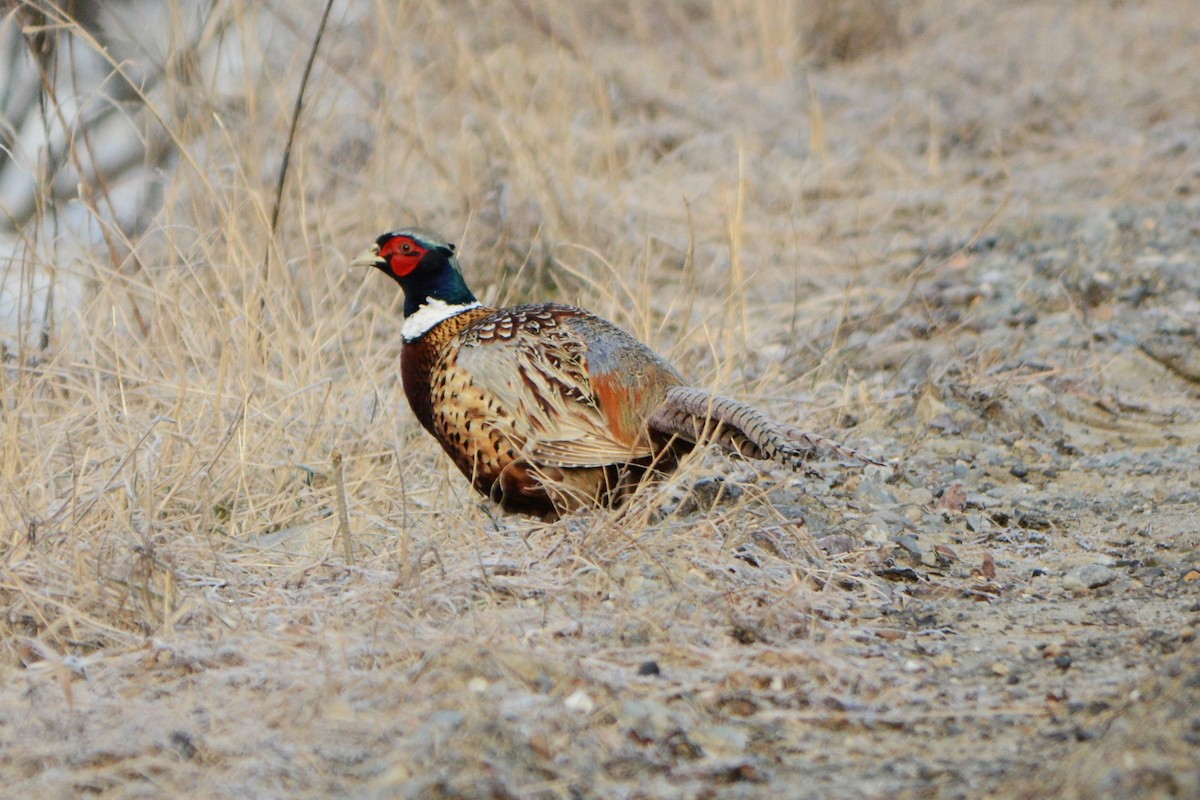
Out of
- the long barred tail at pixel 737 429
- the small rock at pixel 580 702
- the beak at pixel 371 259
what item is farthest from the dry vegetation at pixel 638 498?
the beak at pixel 371 259

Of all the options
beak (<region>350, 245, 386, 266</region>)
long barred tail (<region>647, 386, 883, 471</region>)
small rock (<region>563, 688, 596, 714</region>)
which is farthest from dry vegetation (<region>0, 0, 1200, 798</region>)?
beak (<region>350, 245, 386, 266</region>)

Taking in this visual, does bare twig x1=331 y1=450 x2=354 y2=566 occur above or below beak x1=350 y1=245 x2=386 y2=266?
below

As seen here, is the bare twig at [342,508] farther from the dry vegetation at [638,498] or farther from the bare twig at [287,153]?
the bare twig at [287,153]

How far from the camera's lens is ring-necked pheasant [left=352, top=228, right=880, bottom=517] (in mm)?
3453

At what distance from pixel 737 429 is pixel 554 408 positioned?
0.47 m

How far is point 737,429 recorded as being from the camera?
10.8ft

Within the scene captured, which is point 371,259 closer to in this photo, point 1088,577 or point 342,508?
point 342,508

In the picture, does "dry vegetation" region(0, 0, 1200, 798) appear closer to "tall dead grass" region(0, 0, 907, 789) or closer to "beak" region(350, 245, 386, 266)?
"tall dead grass" region(0, 0, 907, 789)

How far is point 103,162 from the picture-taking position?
6.52m

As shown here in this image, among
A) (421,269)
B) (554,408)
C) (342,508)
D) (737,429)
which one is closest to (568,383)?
(554,408)

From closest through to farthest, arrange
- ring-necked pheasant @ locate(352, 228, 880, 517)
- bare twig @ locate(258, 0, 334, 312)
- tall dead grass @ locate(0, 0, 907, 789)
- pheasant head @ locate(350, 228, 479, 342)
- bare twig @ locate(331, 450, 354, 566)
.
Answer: tall dead grass @ locate(0, 0, 907, 789) → bare twig @ locate(331, 450, 354, 566) → ring-necked pheasant @ locate(352, 228, 880, 517) → pheasant head @ locate(350, 228, 479, 342) → bare twig @ locate(258, 0, 334, 312)

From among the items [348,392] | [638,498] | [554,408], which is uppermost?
[554,408]

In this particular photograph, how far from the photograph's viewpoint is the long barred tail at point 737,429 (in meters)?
3.11

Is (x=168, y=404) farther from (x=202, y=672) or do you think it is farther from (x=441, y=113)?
(x=441, y=113)
